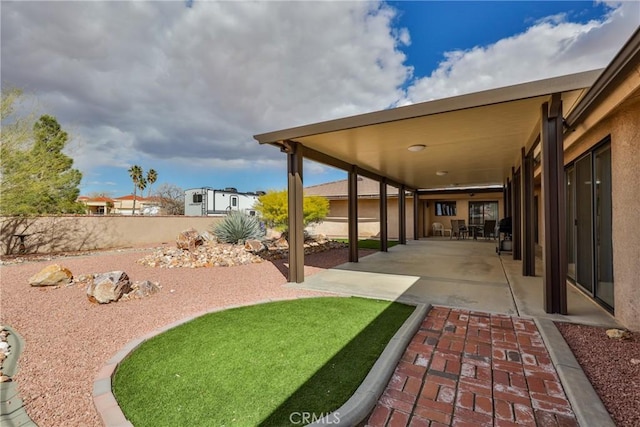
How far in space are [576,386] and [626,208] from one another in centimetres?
239

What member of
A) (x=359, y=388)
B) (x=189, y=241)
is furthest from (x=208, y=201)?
(x=359, y=388)

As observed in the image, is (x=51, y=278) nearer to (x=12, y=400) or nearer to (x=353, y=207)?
(x=12, y=400)

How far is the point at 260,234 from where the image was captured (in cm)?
1120

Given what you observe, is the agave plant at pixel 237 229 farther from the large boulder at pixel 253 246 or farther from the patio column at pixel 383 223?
the patio column at pixel 383 223

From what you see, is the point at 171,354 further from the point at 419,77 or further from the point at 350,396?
the point at 419,77

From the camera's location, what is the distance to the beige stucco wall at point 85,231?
971cm

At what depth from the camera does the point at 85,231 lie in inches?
444

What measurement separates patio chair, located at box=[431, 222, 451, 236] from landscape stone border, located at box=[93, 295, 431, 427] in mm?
15813

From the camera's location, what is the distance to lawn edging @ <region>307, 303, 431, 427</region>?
1.84 metres

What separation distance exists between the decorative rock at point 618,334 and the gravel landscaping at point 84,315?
12.9ft

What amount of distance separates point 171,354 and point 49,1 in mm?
7941

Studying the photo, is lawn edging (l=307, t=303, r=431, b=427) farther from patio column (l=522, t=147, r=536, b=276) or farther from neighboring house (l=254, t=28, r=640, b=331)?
patio column (l=522, t=147, r=536, b=276)

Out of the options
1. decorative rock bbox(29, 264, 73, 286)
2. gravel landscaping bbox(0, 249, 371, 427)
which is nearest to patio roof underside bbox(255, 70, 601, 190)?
gravel landscaping bbox(0, 249, 371, 427)

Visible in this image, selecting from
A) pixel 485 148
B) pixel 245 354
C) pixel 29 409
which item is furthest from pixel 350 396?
pixel 485 148
